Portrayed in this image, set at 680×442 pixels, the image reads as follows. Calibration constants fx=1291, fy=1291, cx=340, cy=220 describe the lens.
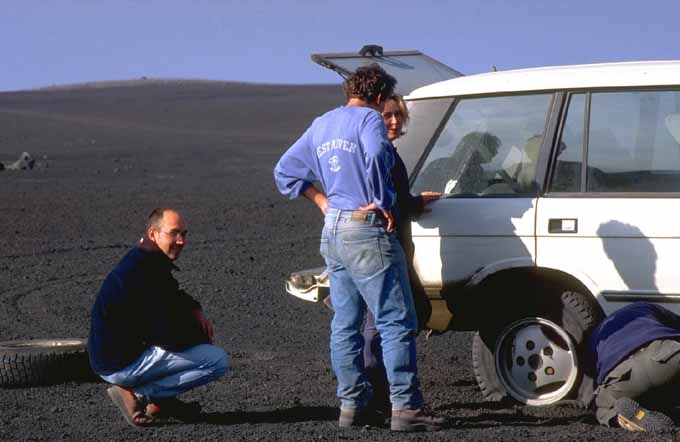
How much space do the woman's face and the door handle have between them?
3.25 feet

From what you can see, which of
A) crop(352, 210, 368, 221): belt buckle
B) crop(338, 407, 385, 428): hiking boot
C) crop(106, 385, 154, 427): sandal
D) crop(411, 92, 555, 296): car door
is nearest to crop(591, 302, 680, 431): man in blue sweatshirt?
crop(411, 92, 555, 296): car door

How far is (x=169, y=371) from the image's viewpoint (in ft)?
23.3

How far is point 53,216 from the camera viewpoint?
2048cm

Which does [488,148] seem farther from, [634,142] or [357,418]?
[357,418]

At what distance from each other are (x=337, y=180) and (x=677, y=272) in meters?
1.93

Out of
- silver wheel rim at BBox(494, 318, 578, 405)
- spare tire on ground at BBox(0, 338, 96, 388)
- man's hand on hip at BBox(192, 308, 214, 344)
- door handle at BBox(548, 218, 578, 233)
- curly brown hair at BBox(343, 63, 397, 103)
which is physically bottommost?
spare tire on ground at BBox(0, 338, 96, 388)

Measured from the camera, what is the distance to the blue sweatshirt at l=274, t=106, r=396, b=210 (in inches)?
259

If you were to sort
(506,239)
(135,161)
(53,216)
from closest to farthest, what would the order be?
(506,239)
(53,216)
(135,161)

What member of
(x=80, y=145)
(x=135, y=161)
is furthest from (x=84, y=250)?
(x=80, y=145)

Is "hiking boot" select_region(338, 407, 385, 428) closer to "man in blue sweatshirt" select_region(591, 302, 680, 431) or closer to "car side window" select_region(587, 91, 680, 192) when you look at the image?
"man in blue sweatshirt" select_region(591, 302, 680, 431)

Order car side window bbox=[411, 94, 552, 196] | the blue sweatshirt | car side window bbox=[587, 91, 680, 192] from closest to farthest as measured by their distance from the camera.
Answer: the blue sweatshirt < car side window bbox=[587, 91, 680, 192] < car side window bbox=[411, 94, 552, 196]

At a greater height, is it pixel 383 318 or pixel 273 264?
pixel 383 318

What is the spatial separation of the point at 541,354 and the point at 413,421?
3.32 ft

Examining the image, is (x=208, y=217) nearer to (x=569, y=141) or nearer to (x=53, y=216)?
(x=53, y=216)
